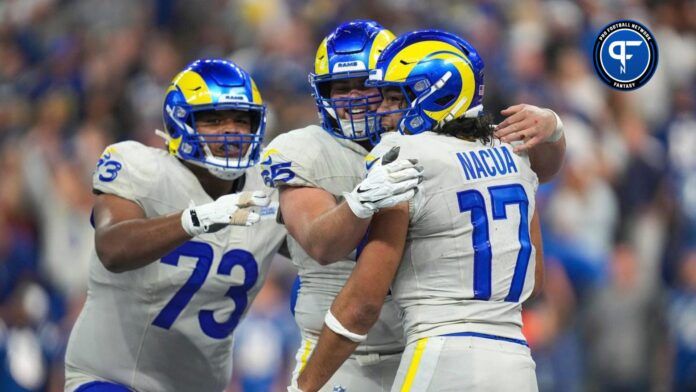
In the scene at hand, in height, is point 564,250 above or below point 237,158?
below

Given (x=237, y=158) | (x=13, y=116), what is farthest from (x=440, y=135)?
(x=13, y=116)

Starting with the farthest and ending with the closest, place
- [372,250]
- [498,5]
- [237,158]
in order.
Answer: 1. [498,5]
2. [237,158]
3. [372,250]

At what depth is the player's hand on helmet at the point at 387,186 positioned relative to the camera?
2900 millimetres

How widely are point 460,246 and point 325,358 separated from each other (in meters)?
0.49

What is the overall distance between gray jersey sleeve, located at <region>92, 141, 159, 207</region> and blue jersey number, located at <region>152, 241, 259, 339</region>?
0.80 feet

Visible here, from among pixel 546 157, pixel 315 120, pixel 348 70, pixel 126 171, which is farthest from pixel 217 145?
pixel 315 120

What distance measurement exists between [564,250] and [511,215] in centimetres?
377

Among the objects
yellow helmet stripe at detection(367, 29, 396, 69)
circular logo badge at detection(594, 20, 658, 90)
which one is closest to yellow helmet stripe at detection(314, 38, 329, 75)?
yellow helmet stripe at detection(367, 29, 396, 69)

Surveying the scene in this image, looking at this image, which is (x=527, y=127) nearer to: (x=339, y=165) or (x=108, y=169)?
(x=339, y=165)

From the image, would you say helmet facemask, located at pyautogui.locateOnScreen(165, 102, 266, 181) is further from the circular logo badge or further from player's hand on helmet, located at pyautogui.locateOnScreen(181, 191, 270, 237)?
the circular logo badge

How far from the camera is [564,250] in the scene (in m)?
6.77

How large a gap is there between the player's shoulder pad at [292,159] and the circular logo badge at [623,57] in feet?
5.86

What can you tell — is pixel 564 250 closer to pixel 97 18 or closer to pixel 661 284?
pixel 661 284

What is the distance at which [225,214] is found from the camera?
3.47 m
